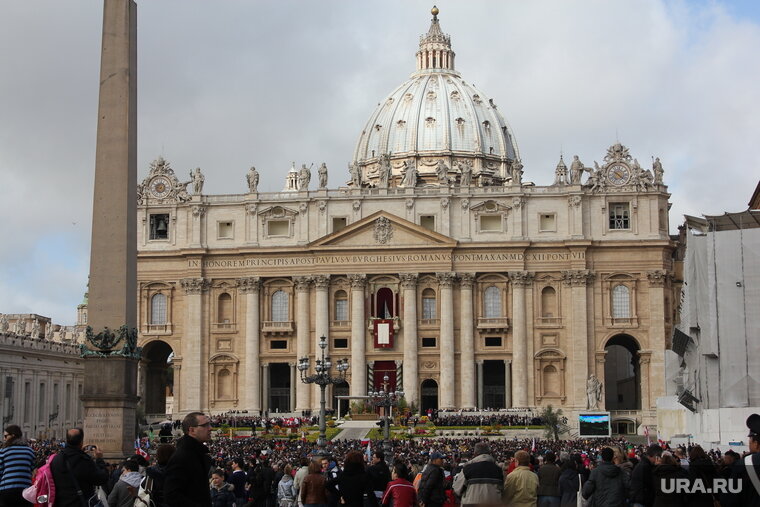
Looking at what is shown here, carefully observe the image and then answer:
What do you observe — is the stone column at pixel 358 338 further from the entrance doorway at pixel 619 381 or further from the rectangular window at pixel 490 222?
the entrance doorway at pixel 619 381

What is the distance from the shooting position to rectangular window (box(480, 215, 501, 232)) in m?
89.6

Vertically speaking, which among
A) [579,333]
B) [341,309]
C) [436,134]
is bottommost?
[579,333]

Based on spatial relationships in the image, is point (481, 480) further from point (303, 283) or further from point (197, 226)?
point (197, 226)

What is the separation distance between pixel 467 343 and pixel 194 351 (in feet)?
62.7

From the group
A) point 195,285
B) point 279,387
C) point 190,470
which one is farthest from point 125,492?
point 279,387

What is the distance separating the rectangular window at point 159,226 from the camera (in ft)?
306

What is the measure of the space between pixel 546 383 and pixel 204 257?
25.5 meters

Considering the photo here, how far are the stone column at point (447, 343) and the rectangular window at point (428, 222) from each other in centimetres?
363

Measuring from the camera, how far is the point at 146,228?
9288 centimetres

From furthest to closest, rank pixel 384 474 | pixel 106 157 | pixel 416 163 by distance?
pixel 416 163 → pixel 106 157 → pixel 384 474

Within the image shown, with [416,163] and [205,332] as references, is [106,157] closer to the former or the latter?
[205,332]

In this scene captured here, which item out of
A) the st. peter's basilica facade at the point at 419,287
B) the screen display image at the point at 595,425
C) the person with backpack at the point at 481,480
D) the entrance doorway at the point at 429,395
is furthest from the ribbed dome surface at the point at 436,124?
the person with backpack at the point at 481,480

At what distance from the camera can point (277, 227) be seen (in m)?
91.4

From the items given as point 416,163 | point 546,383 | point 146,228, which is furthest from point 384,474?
point 416,163
